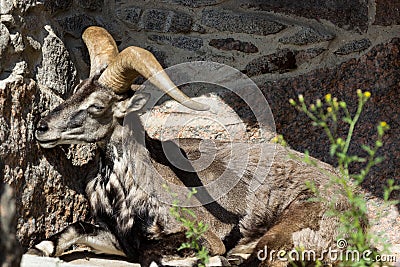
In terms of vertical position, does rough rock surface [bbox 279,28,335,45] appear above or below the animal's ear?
above

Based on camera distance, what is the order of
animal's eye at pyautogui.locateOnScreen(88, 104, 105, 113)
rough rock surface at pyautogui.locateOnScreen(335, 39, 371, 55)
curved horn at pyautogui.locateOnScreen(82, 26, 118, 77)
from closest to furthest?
1. animal's eye at pyautogui.locateOnScreen(88, 104, 105, 113)
2. curved horn at pyautogui.locateOnScreen(82, 26, 118, 77)
3. rough rock surface at pyautogui.locateOnScreen(335, 39, 371, 55)

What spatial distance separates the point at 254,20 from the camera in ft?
19.6

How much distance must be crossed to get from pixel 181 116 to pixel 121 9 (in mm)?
1007

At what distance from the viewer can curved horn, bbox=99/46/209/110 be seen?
15.4 feet

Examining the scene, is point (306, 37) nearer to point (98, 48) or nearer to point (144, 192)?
point (98, 48)

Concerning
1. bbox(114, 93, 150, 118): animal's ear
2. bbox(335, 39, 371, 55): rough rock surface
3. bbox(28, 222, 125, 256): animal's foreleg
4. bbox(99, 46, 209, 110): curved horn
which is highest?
bbox(335, 39, 371, 55): rough rock surface

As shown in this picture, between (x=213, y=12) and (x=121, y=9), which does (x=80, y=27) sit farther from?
(x=213, y=12)

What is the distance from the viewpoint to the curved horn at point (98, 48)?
17.6 ft

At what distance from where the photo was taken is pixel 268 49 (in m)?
5.97

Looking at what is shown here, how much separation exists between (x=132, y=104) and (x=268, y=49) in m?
1.32

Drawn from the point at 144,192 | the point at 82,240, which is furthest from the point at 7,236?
the point at 144,192

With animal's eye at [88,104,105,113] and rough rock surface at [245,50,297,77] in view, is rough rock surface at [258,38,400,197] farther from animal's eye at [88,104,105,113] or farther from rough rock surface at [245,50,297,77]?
animal's eye at [88,104,105,113]

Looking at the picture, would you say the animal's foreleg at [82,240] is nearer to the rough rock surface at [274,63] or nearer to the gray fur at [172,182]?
the gray fur at [172,182]
